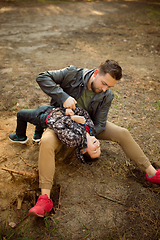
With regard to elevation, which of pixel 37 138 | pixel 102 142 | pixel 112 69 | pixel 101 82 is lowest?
pixel 102 142

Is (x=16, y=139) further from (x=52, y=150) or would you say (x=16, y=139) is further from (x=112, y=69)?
(x=112, y=69)

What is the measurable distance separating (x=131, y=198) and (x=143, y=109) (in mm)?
2087

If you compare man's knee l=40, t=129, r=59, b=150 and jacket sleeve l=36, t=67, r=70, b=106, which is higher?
jacket sleeve l=36, t=67, r=70, b=106

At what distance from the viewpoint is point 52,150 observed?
2.09 metres

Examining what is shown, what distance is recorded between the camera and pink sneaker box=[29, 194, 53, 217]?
70.7 inches

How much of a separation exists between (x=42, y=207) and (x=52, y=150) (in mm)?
561

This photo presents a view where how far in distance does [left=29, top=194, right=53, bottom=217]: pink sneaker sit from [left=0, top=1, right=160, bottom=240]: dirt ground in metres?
0.12

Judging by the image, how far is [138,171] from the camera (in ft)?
8.66

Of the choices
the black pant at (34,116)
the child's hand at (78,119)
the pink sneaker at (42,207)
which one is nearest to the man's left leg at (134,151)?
the child's hand at (78,119)

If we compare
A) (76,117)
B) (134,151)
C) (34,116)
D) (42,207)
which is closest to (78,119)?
(76,117)

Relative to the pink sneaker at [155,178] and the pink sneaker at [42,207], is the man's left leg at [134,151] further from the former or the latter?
the pink sneaker at [42,207]

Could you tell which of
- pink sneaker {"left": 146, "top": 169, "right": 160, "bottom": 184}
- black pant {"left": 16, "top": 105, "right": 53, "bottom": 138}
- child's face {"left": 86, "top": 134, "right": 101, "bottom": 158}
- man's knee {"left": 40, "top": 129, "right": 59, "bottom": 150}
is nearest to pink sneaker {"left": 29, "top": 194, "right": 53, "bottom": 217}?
man's knee {"left": 40, "top": 129, "right": 59, "bottom": 150}

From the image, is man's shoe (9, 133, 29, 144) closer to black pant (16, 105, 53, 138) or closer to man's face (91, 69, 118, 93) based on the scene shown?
black pant (16, 105, 53, 138)

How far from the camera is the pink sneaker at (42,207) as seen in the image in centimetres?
180
